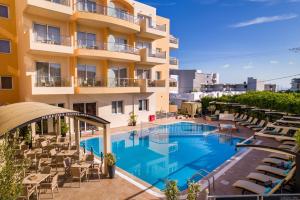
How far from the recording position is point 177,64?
34188 mm

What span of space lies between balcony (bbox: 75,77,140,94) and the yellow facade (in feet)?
19.6

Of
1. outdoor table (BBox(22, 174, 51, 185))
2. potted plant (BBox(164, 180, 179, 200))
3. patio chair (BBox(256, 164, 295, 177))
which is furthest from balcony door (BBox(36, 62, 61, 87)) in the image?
patio chair (BBox(256, 164, 295, 177))

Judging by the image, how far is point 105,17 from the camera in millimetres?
21984

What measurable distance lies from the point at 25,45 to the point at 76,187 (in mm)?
14364

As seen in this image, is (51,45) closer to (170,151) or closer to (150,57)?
(150,57)

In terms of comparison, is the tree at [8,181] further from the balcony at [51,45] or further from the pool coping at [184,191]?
the balcony at [51,45]

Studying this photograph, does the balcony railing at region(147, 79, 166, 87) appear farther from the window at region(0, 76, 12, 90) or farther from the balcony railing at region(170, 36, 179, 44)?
the window at region(0, 76, 12, 90)

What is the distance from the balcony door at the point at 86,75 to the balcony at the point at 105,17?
4618 millimetres

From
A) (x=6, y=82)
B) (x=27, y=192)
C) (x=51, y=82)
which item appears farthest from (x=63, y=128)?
(x=27, y=192)

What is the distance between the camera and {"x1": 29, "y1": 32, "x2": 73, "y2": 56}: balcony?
18.2m

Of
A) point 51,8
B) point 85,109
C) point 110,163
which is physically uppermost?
point 51,8

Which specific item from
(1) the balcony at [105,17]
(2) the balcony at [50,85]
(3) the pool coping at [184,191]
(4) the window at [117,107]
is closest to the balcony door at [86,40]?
(1) the balcony at [105,17]

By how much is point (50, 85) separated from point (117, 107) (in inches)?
349

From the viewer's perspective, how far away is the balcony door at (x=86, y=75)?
22108mm
